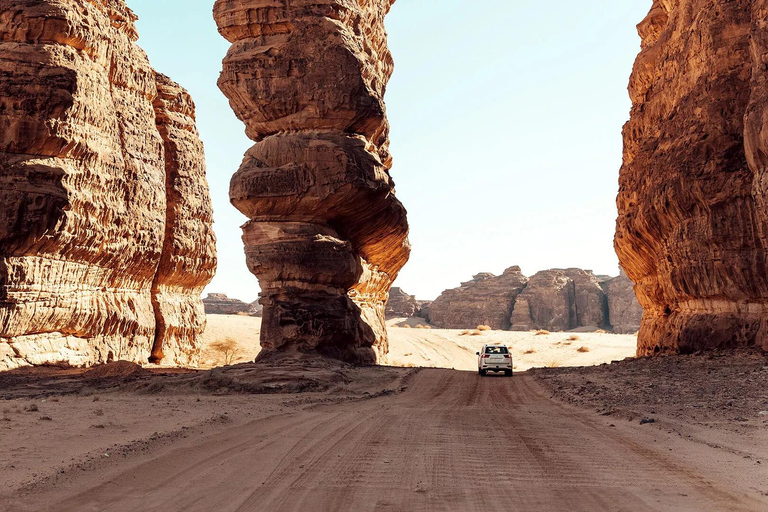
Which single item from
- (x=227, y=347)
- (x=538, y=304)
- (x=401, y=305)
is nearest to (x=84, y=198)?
(x=227, y=347)

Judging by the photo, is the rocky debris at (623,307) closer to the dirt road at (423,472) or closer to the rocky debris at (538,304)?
the rocky debris at (538,304)

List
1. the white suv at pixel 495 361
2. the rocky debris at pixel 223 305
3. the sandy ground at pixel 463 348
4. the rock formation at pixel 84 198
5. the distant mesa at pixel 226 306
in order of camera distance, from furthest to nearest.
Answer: the rocky debris at pixel 223 305 → the distant mesa at pixel 226 306 → the sandy ground at pixel 463 348 → the white suv at pixel 495 361 → the rock formation at pixel 84 198

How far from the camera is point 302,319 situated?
22891mm

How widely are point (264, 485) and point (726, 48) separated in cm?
2158

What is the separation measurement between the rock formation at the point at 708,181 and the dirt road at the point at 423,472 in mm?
11800

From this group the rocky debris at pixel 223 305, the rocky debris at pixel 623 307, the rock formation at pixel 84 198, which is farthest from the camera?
the rocky debris at pixel 223 305

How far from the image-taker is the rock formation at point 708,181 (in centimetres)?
1898

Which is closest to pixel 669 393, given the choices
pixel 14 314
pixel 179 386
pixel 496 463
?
pixel 496 463

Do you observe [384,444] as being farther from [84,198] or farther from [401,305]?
[401,305]

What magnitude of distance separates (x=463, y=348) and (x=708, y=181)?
29912 millimetres

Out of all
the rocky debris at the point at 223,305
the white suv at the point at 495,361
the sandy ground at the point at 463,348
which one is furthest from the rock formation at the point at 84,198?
the rocky debris at the point at 223,305

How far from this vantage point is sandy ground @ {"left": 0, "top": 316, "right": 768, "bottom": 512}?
5.66 metres

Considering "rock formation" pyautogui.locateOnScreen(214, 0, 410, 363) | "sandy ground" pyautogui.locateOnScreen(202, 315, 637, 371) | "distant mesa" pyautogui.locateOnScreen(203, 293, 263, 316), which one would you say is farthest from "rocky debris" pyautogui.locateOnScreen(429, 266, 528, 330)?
"rock formation" pyautogui.locateOnScreen(214, 0, 410, 363)

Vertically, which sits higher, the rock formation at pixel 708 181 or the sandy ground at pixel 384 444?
the rock formation at pixel 708 181
